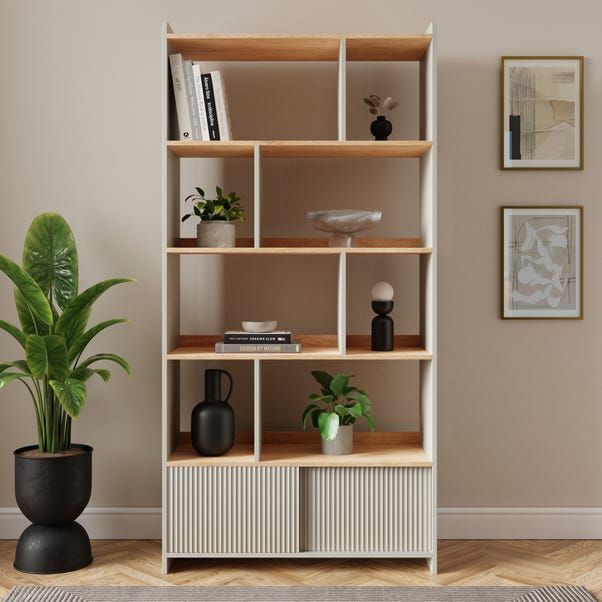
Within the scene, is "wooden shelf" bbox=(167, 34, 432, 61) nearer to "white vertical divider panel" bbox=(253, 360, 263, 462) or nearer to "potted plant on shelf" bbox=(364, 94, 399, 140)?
"potted plant on shelf" bbox=(364, 94, 399, 140)

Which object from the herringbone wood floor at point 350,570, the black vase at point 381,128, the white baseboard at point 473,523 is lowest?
the herringbone wood floor at point 350,570

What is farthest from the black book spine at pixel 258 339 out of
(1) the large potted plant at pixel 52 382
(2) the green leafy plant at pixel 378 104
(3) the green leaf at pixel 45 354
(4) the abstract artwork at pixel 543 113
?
(4) the abstract artwork at pixel 543 113

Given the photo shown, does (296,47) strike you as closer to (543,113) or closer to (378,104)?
(378,104)

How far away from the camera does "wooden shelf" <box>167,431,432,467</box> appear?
288cm

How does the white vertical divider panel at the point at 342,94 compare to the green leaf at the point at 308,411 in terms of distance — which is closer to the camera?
the white vertical divider panel at the point at 342,94

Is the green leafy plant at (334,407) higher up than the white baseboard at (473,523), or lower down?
higher up

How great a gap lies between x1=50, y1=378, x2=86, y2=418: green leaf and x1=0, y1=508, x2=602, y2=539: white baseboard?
2.56 ft

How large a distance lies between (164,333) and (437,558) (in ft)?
4.54

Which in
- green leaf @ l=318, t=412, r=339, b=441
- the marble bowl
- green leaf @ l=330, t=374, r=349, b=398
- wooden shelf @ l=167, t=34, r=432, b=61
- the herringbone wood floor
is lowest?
the herringbone wood floor

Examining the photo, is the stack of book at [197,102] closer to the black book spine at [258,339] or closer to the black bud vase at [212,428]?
the black book spine at [258,339]

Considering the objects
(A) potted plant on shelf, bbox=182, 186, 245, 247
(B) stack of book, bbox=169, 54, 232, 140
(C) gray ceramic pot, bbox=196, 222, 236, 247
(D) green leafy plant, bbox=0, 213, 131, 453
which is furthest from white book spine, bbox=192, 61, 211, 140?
(D) green leafy plant, bbox=0, 213, 131, 453

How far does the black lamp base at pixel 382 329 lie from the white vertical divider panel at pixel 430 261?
0.14 meters

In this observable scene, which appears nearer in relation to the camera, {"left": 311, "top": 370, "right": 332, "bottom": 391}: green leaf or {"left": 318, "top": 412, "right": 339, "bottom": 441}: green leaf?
{"left": 318, "top": 412, "right": 339, "bottom": 441}: green leaf

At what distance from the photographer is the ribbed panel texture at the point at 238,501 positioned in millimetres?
2883
